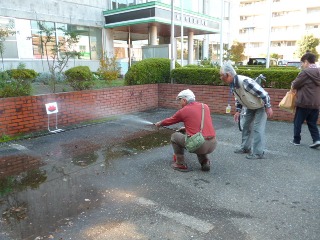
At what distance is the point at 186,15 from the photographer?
1880cm

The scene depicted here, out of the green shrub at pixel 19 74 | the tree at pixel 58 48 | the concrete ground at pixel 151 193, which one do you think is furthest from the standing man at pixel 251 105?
the green shrub at pixel 19 74

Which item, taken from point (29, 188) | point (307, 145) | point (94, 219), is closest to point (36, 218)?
point (94, 219)

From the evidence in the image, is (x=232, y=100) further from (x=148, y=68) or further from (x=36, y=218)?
(x=36, y=218)

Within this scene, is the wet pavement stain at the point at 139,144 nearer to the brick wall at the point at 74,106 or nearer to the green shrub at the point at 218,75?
the brick wall at the point at 74,106

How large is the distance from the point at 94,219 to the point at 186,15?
59.3 feet

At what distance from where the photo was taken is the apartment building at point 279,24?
46.3 metres

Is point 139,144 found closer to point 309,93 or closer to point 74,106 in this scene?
point 74,106

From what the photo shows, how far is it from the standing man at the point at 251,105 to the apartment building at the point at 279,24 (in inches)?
1628

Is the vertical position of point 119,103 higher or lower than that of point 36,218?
higher

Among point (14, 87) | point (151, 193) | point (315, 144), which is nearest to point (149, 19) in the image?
point (14, 87)

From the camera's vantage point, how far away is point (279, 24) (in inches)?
1946

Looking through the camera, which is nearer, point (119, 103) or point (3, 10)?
point (119, 103)

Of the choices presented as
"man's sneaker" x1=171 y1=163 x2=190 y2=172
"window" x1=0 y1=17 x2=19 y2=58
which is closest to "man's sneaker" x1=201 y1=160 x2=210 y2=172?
"man's sneaker" x1=171 y1=163 x2=190 y2=172

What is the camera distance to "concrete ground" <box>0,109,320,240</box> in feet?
9.29
